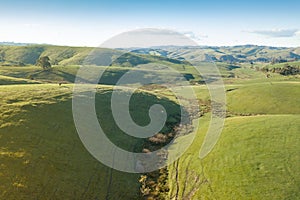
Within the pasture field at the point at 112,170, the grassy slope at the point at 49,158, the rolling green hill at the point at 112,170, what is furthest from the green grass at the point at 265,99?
the grassy slope at the point at 49,158

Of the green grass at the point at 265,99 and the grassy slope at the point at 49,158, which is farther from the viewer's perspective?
the green grass at the point at 265,99

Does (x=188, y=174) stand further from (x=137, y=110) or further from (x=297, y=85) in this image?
(x=297, y=85)

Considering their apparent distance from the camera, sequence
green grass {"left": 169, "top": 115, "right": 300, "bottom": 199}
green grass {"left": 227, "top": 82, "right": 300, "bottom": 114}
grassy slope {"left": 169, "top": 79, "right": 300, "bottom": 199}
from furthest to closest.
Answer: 1. green grass {"left": 227, "top": 82, "right": 300, "bottom": 114}
2. grassy slope {"left": 169, "top": 79, "right": 300, "bottom": 199}
3. green grass {"left": 169, "top": 115, "right": 300, "bottom": 199}

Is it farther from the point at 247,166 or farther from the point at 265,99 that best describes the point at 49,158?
the point at 265,99

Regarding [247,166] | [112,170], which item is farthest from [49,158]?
[247,166]

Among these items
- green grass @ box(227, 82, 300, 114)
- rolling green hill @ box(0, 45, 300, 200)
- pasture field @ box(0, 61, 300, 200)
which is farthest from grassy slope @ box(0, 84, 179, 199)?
green grass @ box(227, 82, 300, 114)

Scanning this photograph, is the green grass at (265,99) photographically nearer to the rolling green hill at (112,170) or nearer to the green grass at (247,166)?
the rolling green hill at (112,170)

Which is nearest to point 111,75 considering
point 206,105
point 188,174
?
point 206,105

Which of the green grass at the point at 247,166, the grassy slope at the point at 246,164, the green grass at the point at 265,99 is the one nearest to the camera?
the green grass at the point at 247,166

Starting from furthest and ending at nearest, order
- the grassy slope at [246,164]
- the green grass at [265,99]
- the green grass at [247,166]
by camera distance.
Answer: the green grass at [265,99], the grassy slope at [246,164], the green grass at [247,166]

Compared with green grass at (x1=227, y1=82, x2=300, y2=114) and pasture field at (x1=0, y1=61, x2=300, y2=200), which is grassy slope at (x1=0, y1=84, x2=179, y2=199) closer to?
pasture field at (x1=0, y1=61, x2=300, y2=200)

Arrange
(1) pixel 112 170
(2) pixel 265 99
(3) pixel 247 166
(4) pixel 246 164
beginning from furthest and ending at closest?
(2) pixel 265 99 → (1) pixel 112 170 → (4) pixel 246 164 → (3) pixel 247 166

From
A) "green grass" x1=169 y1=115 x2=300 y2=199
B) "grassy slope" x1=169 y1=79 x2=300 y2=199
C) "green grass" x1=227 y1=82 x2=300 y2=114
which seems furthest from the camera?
"green grass" x1=227 y1=82 x2=300 y2=114
